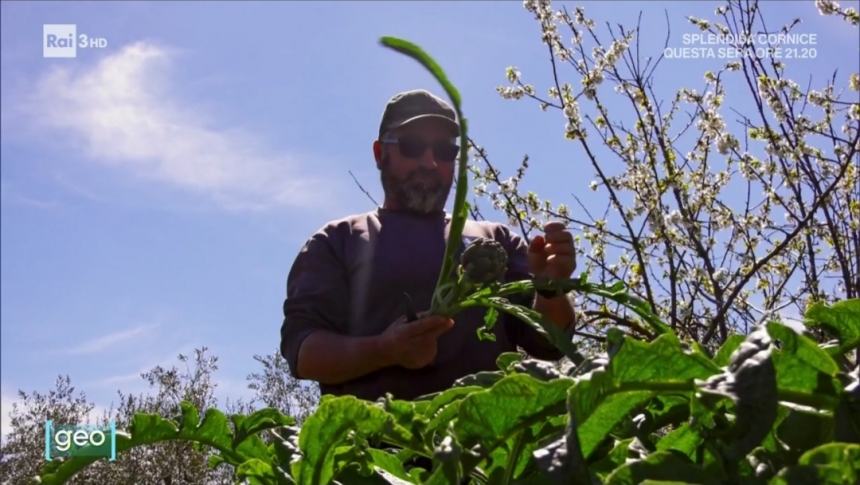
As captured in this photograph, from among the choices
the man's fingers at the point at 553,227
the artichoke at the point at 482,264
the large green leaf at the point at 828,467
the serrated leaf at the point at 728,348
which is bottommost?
the large green leaf at the point at 828,467

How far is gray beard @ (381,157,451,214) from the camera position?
314 cm

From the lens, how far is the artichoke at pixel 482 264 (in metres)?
0.64

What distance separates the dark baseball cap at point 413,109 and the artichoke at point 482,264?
2.52 m

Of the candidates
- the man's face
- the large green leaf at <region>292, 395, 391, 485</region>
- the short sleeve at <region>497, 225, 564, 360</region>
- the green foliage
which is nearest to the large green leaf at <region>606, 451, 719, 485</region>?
the green foliage

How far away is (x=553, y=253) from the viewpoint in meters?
1.26

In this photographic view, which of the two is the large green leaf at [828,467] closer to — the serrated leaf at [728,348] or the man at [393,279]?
the serrated leaf at [728,348]

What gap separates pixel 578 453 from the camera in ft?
1.30

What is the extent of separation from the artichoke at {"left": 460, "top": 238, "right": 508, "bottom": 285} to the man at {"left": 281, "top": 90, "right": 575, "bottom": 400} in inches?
61.1

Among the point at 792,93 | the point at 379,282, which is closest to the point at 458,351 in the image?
the point at 379,282

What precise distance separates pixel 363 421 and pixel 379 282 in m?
2.33

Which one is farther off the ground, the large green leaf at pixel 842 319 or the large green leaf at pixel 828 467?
the large green leaf at pixel 842 319

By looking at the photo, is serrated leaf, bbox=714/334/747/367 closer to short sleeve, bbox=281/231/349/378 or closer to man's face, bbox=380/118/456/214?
short sleeve, bbox=281/231/349/378

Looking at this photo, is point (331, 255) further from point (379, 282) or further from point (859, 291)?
point (859, 291)

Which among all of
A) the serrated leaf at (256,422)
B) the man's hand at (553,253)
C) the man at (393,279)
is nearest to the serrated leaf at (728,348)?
the serrated leaf at (256,422)
